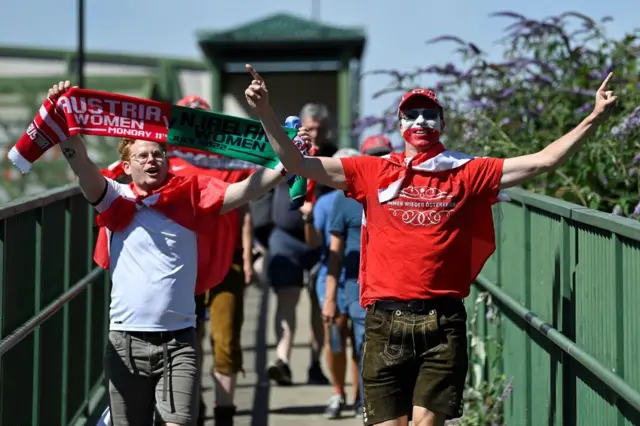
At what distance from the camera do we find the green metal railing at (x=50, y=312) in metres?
5.71

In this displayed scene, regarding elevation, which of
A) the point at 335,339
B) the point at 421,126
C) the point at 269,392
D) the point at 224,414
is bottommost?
the point at 269,392

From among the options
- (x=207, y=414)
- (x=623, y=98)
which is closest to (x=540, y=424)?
(x=623, y=98)

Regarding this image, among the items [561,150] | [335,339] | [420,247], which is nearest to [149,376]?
[420,247]

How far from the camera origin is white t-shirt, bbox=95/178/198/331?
6.05 m

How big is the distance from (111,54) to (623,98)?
89.7ft

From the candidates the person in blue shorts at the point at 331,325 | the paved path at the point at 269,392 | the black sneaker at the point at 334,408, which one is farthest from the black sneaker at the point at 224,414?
the black sneaker at the point at 334,408

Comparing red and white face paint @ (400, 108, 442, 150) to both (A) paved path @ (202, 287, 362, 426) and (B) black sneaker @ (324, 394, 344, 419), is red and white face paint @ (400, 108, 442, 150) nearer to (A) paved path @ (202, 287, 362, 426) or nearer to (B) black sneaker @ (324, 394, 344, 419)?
(A) paved path @ (202, 287, 362, 426)

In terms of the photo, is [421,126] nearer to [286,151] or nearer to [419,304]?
[286,151]

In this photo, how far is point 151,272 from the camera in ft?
20.0

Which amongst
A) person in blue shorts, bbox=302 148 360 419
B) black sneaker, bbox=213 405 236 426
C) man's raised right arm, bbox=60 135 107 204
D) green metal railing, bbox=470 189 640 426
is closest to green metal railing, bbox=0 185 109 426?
man's raised right arm, bbox=60 135 107 204

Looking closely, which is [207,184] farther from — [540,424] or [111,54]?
[111,54]

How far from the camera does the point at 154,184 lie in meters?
6.21

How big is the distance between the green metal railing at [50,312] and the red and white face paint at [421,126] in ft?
5.65

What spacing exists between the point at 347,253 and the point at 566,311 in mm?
2742
